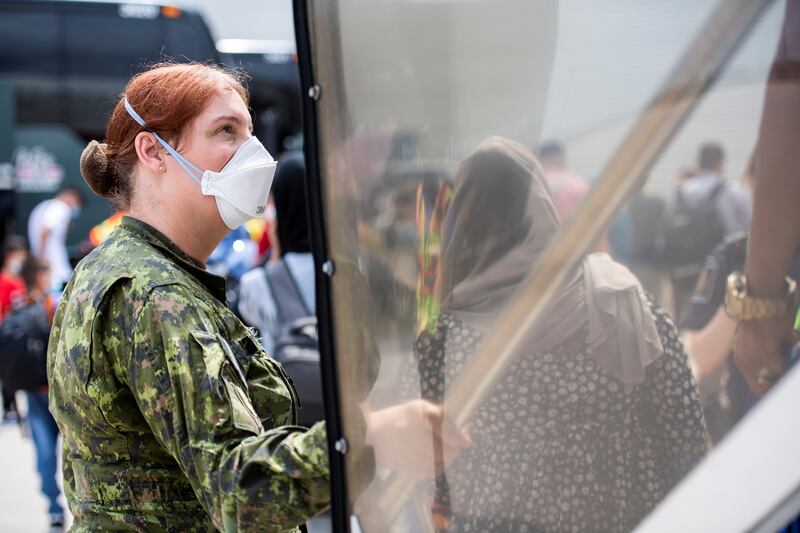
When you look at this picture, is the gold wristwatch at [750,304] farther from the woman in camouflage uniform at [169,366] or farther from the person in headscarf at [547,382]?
the woman in camouflage uniform at [169,366]

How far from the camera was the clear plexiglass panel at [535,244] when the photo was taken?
110 cm

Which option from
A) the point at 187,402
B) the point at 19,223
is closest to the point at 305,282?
the point at 187,402

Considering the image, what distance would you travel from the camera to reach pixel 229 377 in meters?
1.45

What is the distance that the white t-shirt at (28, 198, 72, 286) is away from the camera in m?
9.17

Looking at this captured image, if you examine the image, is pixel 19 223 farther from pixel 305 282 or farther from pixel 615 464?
pixel 615 464

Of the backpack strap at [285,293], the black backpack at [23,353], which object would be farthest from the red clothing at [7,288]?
the backpack strap at [285,293]

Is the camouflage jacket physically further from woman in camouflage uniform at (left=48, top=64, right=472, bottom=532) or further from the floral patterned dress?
the floral patterned dress

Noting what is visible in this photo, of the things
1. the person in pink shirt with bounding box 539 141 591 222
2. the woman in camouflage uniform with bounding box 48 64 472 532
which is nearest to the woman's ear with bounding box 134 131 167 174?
the woman in camouflage uniform with bounding box 48 64 472 532

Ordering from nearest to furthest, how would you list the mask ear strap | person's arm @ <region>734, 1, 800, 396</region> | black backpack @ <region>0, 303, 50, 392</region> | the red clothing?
person's arm @ <region>734, 1, 800, 396</region>
the mask ear strap
black backpack @ <region>0, 303, 50, 392</region>
the red clothing

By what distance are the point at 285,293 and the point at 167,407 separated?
2.54 metres

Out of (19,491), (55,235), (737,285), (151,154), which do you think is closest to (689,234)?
(737,285)

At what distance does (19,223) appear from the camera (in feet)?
35.6

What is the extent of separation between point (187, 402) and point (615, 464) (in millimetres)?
572

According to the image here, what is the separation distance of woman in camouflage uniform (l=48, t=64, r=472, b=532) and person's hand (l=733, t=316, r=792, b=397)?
390 millimetres
